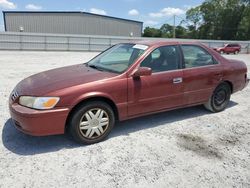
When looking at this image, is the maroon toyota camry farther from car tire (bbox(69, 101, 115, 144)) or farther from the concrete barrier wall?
the concrete barrier wall

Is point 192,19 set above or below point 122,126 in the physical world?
above

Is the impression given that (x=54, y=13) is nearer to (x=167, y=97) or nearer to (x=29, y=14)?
(x=29, y=14)

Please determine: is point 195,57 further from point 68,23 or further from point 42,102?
point 68,23

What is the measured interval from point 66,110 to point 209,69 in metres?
2.99

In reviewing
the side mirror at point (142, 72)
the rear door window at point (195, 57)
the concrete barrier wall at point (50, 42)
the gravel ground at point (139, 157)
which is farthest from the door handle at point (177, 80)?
the concrete barrier wall at point (50, 42)

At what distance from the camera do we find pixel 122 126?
435 cm

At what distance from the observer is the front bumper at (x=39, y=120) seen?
3.15 metres

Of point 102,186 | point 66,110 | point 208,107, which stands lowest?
point 102,186

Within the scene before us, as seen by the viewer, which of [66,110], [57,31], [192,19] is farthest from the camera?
[192,19]

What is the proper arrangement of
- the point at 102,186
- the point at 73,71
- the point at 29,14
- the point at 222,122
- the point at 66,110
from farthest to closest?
the point at 29,14, the point at 222,122, the point at 73,71, the point at 66,110, the point at 102,186

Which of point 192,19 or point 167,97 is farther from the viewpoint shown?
point 192,19

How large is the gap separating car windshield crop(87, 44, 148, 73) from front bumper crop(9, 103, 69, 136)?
121cm

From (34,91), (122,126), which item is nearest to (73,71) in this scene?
(34,91)

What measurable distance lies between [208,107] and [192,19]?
71399 millimetres
